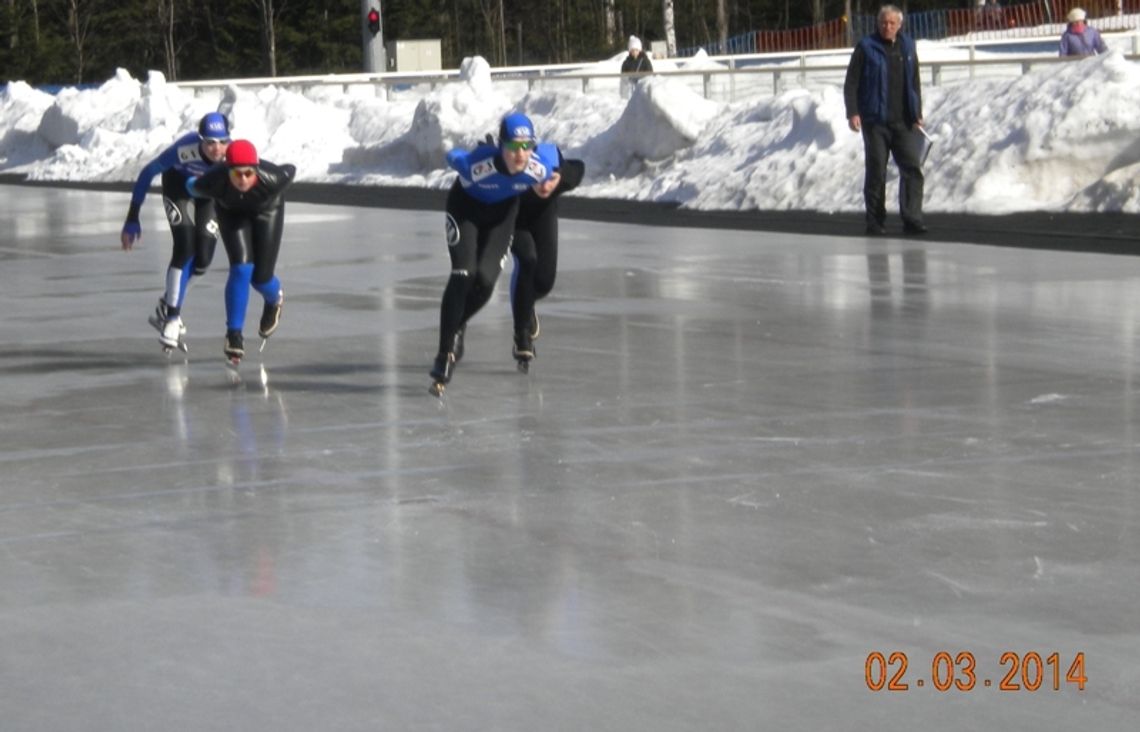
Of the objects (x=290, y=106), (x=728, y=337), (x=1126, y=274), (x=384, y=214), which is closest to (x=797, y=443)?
(x=728, y=337)

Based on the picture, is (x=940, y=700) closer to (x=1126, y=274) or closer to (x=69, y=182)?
(x=1126, y=274)

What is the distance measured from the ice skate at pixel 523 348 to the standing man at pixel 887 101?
763 cm

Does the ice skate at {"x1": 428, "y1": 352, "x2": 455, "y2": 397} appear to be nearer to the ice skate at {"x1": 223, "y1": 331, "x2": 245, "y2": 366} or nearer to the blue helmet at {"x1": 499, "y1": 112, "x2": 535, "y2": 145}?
the blue helmet at {"x1": 499, "y1": 112, "x2": 535, "y2": 145}

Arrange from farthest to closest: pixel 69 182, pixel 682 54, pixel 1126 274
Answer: pixel 682 54 → pixel 69 182 → pixel 1126 274

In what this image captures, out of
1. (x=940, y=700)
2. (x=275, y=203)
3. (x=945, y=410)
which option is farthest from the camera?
(x=275, y=203)

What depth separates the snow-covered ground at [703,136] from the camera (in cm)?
1927

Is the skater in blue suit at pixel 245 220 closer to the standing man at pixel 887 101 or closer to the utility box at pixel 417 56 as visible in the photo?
the standing man at pixel 887 101

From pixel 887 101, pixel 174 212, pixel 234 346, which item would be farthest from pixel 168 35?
pixel 234 346

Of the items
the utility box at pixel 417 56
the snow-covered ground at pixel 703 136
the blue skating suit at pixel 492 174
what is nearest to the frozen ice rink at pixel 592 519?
the blue skating suit at pixel 492 174

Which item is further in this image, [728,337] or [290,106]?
[290,106]

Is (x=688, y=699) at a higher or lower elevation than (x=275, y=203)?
lower

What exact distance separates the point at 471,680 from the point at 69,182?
105 ft

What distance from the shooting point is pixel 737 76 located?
92.2 feet

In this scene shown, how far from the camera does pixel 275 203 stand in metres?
11.3
